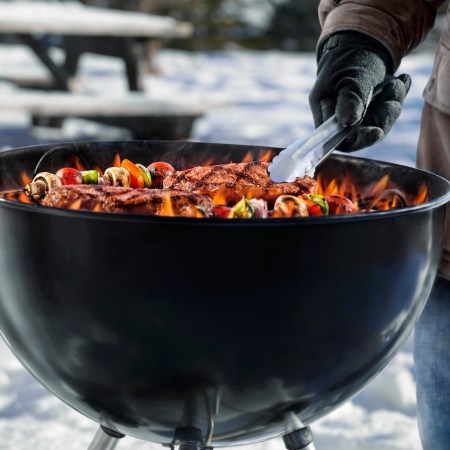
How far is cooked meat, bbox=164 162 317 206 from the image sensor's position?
4.74 ft

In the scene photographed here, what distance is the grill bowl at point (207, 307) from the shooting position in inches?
43.0

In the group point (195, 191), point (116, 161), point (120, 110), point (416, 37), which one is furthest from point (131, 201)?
point (120, 110)

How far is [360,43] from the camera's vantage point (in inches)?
66.7

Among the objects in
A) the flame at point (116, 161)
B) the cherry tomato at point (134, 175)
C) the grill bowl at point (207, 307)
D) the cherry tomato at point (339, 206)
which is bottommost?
the grill bowl at point (207, 307)

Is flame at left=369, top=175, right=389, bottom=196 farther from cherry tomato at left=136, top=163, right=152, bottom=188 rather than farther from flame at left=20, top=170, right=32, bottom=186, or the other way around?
flame at left=20, top=170, right=32, bottom=186

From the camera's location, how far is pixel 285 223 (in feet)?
3.53

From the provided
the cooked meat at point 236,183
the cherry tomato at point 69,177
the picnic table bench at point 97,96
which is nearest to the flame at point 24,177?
the cherry tomato at point 69,177

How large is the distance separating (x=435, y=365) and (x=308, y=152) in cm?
70

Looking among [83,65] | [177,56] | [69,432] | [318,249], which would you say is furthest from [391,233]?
[177,56]

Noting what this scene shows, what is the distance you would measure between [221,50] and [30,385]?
1152 centimetres

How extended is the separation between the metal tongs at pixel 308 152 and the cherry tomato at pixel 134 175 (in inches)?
11.5

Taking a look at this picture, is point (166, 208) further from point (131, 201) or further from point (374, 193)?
point (374, 193)

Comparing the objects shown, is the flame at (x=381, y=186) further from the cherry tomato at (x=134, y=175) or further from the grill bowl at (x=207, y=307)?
the cherry tomato at (x=134, y=175)

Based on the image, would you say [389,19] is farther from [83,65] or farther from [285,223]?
[83,65]
